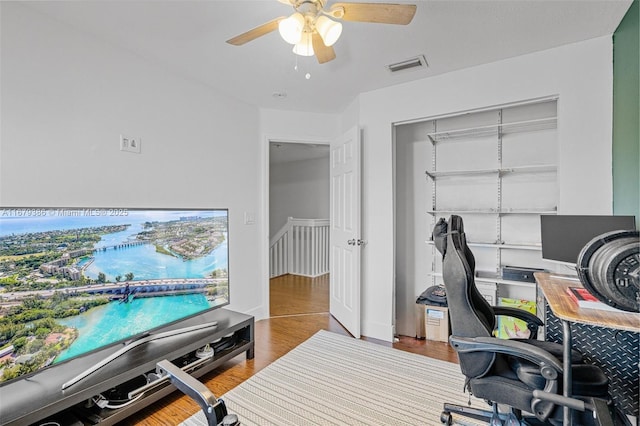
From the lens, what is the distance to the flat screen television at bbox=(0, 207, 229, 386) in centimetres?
145

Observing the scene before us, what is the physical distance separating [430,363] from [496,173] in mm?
1808

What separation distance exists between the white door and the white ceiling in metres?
0.70

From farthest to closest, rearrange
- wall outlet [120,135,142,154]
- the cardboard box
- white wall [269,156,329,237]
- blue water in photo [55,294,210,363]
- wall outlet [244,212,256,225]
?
white wall [269,156,329,237] < wall outlet [244,212,256,225] < the cardboard box < wall outlet [120,135,142,154] < blue water in photo [55,294,210,363]

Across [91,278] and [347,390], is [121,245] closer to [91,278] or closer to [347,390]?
[91,278]

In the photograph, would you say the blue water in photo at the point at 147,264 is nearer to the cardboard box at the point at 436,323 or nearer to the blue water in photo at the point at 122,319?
the blue water in photo at the point at 122,319

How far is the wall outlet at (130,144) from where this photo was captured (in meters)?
2.26

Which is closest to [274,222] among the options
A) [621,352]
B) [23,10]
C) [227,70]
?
[227,70]

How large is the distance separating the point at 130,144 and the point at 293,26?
1.58m

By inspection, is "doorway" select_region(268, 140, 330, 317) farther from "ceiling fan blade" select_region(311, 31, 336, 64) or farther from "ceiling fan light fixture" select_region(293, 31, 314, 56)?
"ceiling fan light fixture" select_region(293, 31, 314, 56)

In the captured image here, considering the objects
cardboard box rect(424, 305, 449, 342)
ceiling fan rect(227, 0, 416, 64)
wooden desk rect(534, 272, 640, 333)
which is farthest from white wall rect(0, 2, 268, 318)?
wooden desk rect(534, 272, 640, 333)

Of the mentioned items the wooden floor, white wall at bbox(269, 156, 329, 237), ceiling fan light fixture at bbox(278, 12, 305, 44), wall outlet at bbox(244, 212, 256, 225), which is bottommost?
the wooden floor

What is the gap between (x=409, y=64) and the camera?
8.16 ft

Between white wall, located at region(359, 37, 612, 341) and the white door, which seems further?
the white door

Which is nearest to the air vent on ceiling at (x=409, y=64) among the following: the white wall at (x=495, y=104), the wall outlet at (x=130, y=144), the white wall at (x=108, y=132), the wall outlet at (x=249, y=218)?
the white wall at (x=495, y=104)
